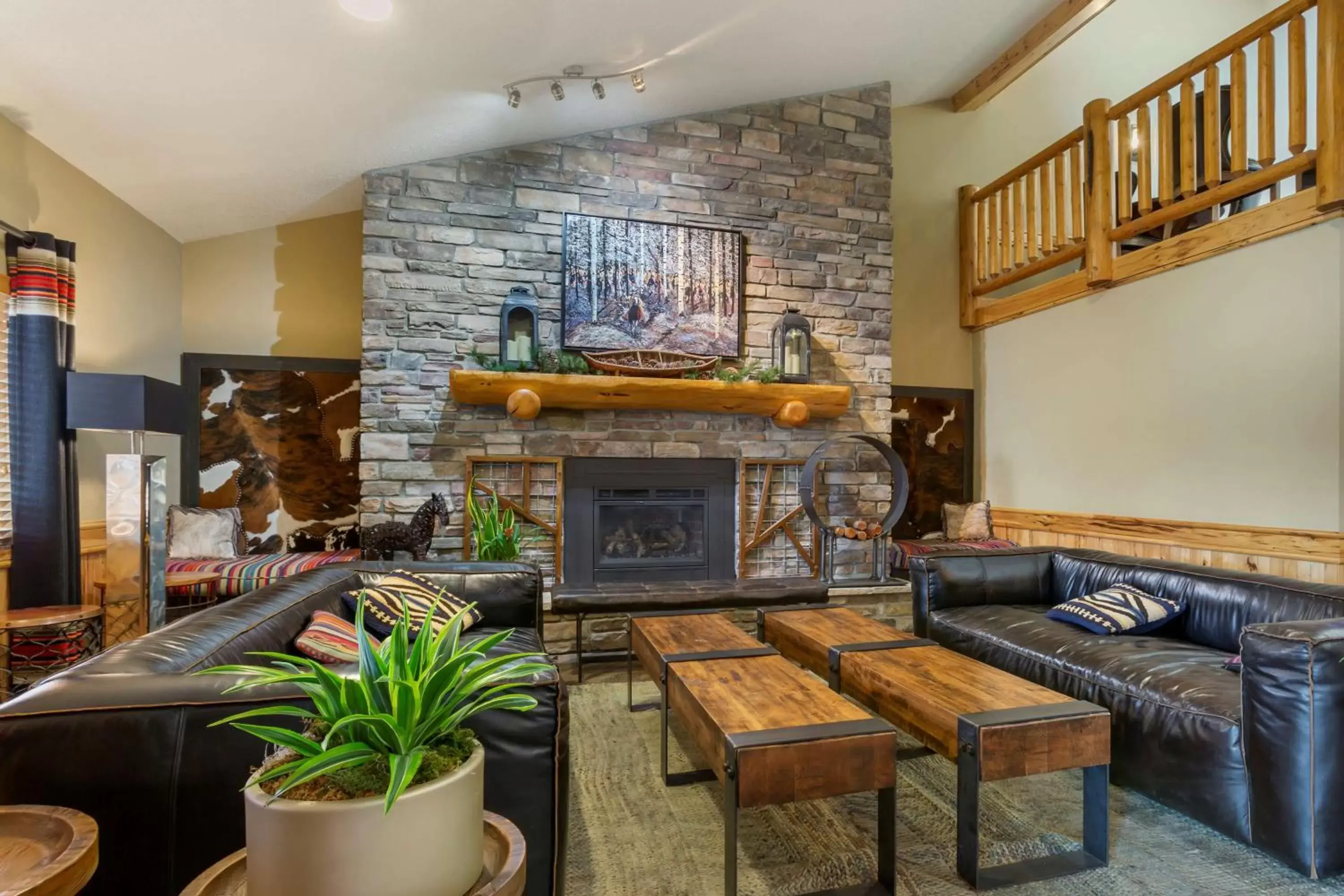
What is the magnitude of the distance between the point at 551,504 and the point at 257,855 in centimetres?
353

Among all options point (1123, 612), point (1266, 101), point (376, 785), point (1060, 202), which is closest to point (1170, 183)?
point (1266, 101)

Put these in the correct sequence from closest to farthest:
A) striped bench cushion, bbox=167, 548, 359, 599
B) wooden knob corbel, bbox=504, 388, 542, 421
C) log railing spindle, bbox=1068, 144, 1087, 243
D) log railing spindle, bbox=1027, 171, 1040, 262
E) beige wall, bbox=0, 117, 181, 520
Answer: beige wall, bbox=0, 117, 181, 520
striped bench cushion, bbox=167, 548, 359, 599
wooden knob corbel, bbox=504, 388, 542, 421
log railing spindle, bbox=1068, 144, 1087, 243
log railing spindle, bbox=1027, 171, 1040, 262

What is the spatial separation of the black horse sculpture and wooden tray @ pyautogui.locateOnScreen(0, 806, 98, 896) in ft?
9.16

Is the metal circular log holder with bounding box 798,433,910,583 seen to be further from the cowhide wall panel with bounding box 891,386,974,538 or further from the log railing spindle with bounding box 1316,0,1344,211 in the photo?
the log railing spindle with bounding box 1316,0,1344,211

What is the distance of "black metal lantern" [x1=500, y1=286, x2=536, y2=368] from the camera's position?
414 centimetres

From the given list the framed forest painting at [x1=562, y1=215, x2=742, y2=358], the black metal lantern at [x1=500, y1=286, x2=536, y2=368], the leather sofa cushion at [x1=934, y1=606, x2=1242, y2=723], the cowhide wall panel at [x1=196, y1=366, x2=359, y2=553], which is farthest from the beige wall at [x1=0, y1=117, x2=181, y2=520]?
the leather sofa cushion at [x1=934, y1=606, x2=1242, y2=723]

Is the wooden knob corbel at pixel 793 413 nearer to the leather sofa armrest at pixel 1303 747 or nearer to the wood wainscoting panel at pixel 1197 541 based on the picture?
the wood wainscoting panel at pixel 1197 541

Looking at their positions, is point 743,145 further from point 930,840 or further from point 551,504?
point 930,840

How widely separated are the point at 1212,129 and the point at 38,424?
614 centimetres

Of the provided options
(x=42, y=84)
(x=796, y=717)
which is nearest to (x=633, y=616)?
(x=796, y=717)

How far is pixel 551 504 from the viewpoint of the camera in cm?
434

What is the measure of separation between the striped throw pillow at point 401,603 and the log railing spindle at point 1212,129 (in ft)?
15.1

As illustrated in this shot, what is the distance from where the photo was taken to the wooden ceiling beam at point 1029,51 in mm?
4504

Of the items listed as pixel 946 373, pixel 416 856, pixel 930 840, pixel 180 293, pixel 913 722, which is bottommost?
pixel 930 840
